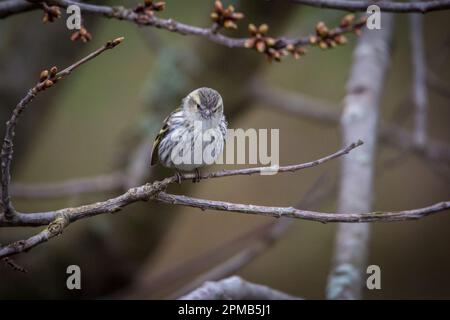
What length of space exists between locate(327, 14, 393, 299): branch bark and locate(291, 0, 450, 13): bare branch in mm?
1036

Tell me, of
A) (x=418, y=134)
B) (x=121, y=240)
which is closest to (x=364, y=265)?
(x=418, y=134)

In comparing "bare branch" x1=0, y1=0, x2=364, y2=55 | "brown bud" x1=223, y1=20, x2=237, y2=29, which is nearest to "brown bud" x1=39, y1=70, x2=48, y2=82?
"bare branch" x1=0, y1=0, x2=364, y2=55

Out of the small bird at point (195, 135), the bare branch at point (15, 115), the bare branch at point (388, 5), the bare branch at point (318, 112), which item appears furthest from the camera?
the bare branch at point (318, 112)

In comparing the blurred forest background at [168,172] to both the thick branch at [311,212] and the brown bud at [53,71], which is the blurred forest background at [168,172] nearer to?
the thick branch at [311,212]

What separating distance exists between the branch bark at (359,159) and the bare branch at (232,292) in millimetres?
306

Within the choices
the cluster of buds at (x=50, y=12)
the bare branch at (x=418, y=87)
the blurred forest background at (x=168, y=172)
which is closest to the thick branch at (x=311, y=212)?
the cluster of buds at (x=50, y=12)

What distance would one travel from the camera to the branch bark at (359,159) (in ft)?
8.51

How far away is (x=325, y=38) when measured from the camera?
2.46 metres

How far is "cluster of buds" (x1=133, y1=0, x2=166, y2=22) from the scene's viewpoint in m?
2.38

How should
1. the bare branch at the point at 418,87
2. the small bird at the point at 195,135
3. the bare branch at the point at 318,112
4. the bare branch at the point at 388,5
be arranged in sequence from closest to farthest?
the bare branch at the point at 388,5 → the small bird at the point at 195,135 → the bare branch at the point at 418,87 → the bare branch at the point at 318,112

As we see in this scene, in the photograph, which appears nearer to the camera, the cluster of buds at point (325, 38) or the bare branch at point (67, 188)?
the cluster of buds at point (325, 38)
